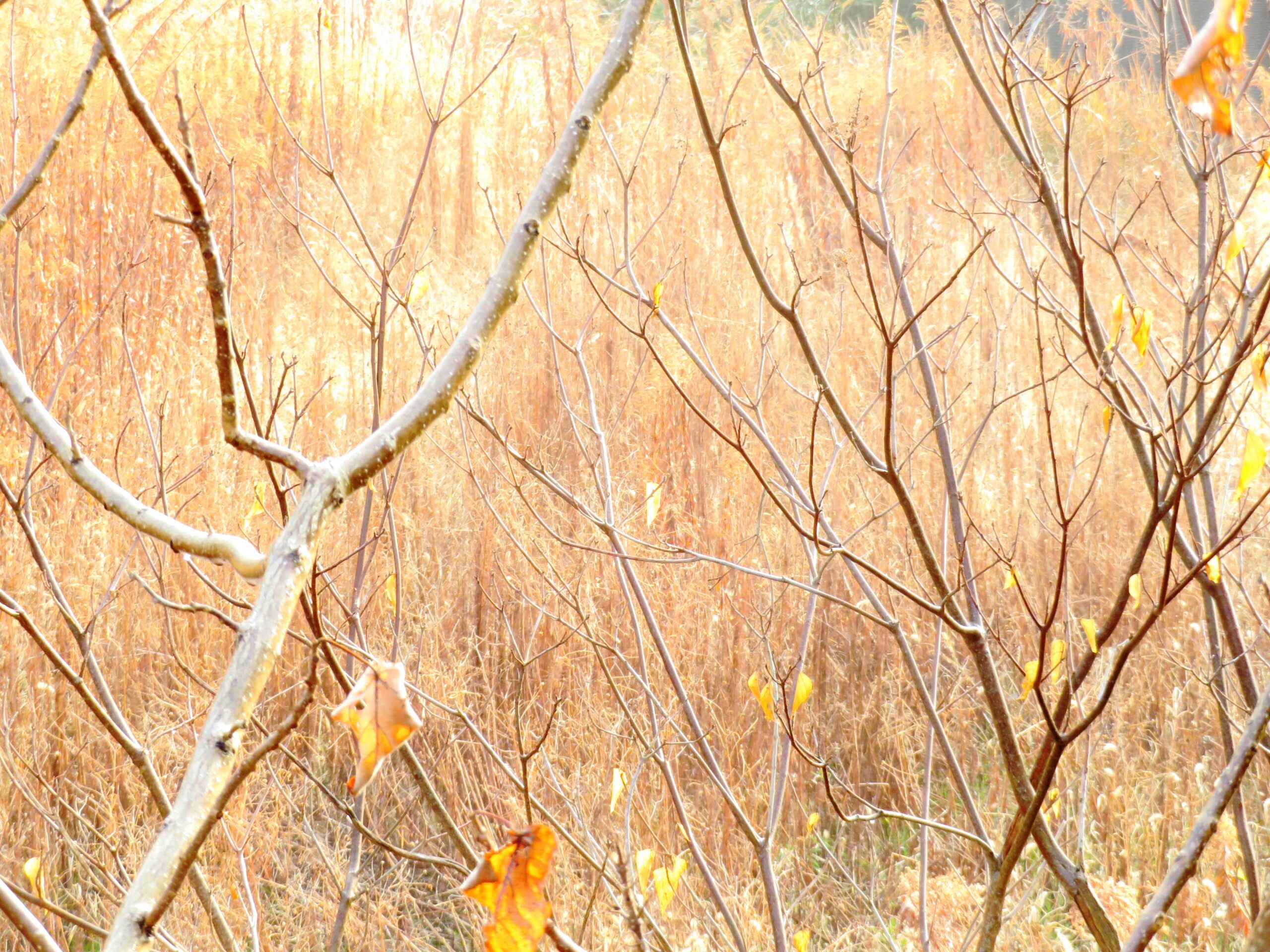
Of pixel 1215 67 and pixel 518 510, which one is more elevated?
pixel 1215 67

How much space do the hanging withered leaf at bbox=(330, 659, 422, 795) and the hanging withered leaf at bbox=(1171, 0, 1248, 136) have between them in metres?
0.40

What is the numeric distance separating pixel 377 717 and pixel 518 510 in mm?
2521

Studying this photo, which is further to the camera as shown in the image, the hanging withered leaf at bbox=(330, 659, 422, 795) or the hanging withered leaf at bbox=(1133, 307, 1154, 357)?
the hanging withered leaf at bbox=(1133, 307, 1154, 357)

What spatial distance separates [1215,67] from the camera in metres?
0.45

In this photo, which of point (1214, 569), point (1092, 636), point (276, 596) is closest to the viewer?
point (276, 596)

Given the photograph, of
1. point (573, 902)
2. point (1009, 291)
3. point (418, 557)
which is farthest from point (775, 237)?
point (573, 902)

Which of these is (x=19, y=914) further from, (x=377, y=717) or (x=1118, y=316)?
(x=1118, y=316)

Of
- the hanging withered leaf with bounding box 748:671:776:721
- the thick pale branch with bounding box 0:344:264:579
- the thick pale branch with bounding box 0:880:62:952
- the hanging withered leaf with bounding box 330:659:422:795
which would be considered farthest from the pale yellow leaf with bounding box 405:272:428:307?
the hanging withered leaf with bounding box 330:659:422:795

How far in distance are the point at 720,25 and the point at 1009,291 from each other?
10.1 feet

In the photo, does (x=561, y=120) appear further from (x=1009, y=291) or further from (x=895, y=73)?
(x=1009, y=291)

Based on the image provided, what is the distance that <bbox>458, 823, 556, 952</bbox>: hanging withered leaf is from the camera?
0.53 m

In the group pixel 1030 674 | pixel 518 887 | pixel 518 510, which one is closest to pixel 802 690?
pixel 1030 674

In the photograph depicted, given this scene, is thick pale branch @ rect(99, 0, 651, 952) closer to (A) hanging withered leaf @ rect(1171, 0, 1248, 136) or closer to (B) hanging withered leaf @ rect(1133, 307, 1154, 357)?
(A) hanging withered leaf @ rect(1171, 0, 1248, 136)

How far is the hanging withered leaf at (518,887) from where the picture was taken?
53 centimetres
